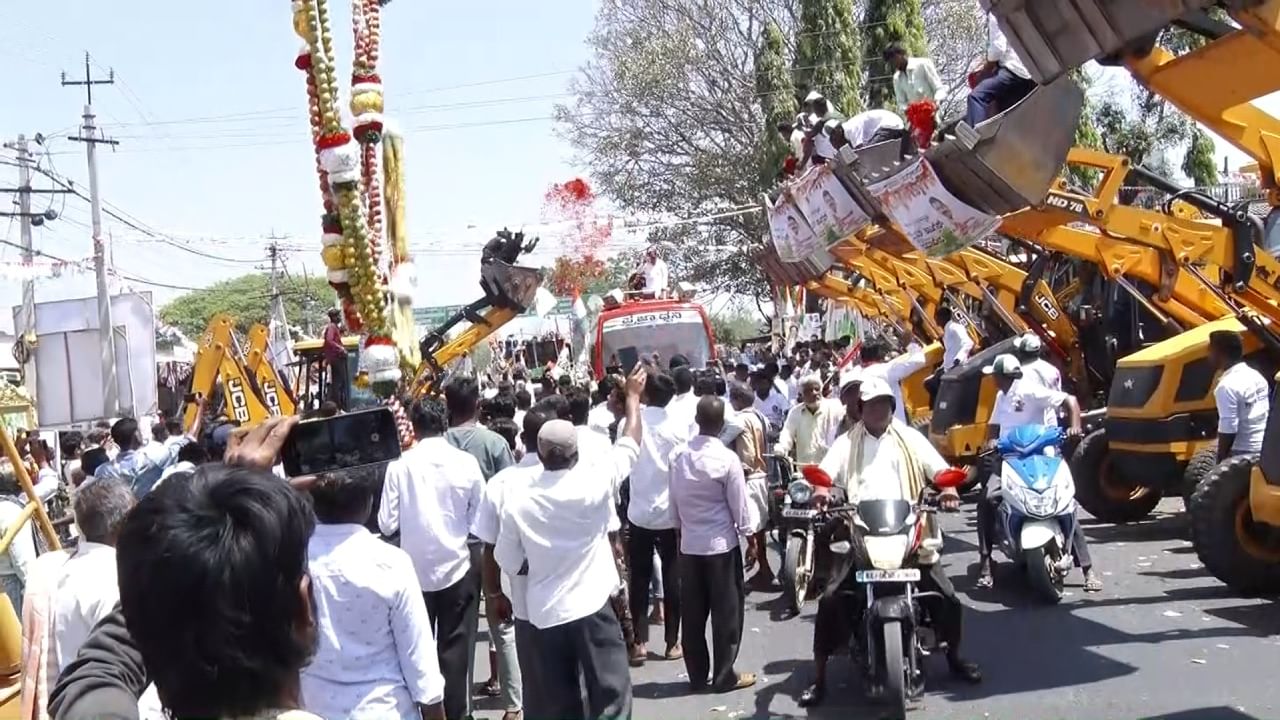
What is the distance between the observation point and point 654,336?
67.4 feet

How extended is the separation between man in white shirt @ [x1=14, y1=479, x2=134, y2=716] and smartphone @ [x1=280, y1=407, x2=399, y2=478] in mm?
635

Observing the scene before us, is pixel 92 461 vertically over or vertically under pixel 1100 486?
over

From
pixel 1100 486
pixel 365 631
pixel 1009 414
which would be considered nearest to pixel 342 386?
pixel 365 631

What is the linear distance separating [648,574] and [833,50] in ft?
78.0

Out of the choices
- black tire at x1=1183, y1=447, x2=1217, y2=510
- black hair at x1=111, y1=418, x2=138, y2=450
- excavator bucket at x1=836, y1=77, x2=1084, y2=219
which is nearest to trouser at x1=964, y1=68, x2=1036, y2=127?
excavator bucket at x1=836, y1=77, x2=1084, y2=219

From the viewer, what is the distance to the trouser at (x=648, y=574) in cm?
786

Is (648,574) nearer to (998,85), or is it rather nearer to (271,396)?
(998,85)

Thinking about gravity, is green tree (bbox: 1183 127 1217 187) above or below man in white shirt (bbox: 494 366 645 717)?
above

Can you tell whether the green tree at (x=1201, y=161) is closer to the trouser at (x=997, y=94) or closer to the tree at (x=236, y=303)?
the trouser at (x=997, y=94)

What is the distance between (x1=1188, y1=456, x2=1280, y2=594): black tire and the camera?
797 centimetres

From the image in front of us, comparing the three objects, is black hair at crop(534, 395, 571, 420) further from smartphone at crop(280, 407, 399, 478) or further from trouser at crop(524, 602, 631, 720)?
smartphone at crop(280, 407, 399, 478)

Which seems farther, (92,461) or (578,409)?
(92,461)

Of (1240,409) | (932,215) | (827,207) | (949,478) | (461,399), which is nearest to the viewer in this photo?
(949,478)

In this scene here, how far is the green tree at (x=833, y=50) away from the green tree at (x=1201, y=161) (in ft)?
24.9
